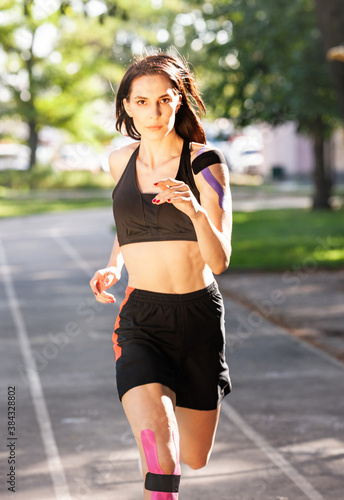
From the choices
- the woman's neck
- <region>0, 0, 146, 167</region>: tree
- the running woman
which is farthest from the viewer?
<region>0, 0, 146, 167</region>: tree

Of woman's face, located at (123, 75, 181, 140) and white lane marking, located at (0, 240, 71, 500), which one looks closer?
woman's face, located at (123, 75, 181, 140)

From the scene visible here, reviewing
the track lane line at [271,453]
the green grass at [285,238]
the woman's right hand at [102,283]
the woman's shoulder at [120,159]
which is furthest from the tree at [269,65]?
the woman's right hand at [102,283]

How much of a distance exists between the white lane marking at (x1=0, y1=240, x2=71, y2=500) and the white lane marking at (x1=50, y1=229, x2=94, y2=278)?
3.57 m

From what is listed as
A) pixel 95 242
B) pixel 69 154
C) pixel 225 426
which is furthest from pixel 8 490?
pixel 69 154

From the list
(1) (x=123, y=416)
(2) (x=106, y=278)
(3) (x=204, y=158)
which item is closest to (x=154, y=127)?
(3) (x=204, y=158)

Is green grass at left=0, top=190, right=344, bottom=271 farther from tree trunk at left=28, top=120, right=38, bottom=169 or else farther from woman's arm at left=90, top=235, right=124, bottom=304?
tree trunk at left=28, top=120, right=38, bottom=169

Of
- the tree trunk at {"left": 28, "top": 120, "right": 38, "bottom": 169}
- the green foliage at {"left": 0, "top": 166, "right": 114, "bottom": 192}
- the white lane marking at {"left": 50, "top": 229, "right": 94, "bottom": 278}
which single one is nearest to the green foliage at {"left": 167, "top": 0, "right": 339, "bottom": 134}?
the white lane marking at {"left": 50, "top": 229, "right": 94, "bottom": 278}

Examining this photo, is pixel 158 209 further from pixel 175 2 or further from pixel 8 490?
pixel 175 2

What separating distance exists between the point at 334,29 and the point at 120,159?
10824 millimetres

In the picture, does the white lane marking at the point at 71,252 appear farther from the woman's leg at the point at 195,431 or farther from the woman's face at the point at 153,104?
the woman's face at the point at 153,104

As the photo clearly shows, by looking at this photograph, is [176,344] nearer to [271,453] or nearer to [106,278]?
[106,278]

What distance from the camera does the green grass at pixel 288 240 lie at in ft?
49.9

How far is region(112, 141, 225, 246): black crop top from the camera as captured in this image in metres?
3.51

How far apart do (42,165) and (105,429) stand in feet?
130
